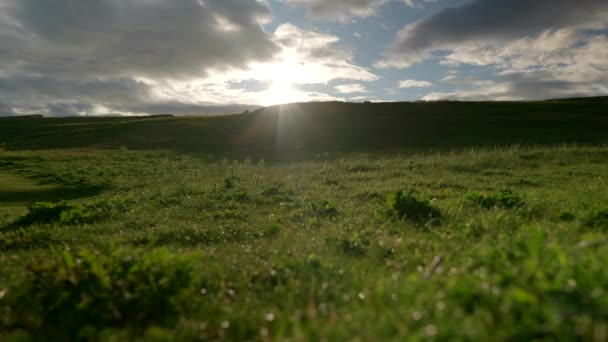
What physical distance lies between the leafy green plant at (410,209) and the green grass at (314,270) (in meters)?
0.04

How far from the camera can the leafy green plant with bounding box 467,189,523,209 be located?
9.41 m

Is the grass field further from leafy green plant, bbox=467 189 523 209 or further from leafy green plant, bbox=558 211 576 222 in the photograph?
leafy green plant, bbox=558 211 576 222

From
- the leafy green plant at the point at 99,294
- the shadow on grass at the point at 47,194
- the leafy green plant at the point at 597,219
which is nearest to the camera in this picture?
the leafy green plant at the point at 99,294

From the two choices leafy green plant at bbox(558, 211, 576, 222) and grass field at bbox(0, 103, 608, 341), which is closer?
grass field at bbox(0, 103, 608, 341)

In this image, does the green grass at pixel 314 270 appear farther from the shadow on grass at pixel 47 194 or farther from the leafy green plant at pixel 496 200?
the shadow on grass at pixel 47 194

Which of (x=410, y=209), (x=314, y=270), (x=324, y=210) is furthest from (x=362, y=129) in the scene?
(x=314, y=270)

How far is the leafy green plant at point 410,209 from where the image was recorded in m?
9.19

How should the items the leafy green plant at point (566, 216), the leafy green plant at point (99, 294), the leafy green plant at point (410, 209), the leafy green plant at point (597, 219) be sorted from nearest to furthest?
the leafy green plant at point (99, 294), the leafy green plant at point (597, 219), the leafy green plant at point (566, 216), the leafy green plant at point (410, 209)

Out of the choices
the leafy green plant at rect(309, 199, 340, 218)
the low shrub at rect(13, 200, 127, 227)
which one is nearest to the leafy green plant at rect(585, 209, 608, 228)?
the leafy green plant at rect(309, 199, 340, 218)

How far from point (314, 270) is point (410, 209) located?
482 cm

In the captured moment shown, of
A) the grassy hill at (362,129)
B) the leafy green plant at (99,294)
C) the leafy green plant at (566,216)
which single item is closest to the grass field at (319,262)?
the leafy green plant at (99,294)

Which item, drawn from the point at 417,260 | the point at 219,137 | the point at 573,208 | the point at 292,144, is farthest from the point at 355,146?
the point at 417,260

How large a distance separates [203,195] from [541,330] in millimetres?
12920

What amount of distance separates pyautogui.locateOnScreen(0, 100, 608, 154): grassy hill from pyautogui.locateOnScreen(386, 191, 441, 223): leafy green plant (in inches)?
1271
